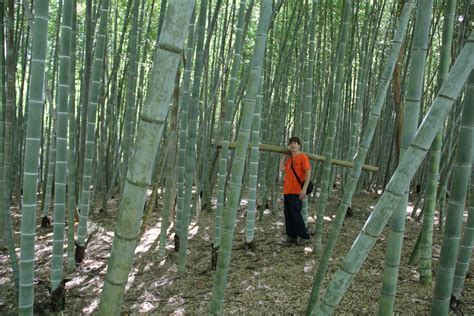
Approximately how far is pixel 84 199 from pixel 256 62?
214 cm

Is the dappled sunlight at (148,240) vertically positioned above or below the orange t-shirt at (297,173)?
below

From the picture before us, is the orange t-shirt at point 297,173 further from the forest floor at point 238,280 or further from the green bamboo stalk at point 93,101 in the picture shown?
the green bamboo stalk at point 93,101

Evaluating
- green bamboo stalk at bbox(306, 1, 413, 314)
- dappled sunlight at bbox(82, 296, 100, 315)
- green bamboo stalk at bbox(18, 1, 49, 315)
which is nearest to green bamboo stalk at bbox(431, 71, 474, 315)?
green bamboo stalk at bbox(306, 1, 413, 314)

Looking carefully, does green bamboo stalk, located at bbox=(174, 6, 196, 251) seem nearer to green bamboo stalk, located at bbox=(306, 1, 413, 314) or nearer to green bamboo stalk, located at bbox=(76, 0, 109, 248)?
green bamboo stalk, located at bbox=(76, 0, 109, 248)

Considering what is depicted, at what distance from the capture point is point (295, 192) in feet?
13.4

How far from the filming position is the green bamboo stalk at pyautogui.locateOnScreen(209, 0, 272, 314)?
185cm

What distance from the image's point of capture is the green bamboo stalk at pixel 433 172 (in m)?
2.00

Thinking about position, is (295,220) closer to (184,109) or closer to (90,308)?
(184,109)

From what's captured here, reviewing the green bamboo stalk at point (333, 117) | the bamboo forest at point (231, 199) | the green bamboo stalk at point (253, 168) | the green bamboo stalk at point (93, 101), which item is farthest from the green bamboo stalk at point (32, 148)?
the green bamboo stalk at point (333, 117)

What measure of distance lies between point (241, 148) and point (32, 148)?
91cm

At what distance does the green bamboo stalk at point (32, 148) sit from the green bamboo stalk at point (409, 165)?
1.37 metres

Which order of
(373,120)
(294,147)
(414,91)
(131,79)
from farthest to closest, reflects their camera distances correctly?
(294,147), (131,79), (373,120), (414,91)

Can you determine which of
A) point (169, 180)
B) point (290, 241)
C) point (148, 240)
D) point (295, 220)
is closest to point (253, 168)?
point (169, 180)

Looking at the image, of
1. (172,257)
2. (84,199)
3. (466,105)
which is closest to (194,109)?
(84,199)
